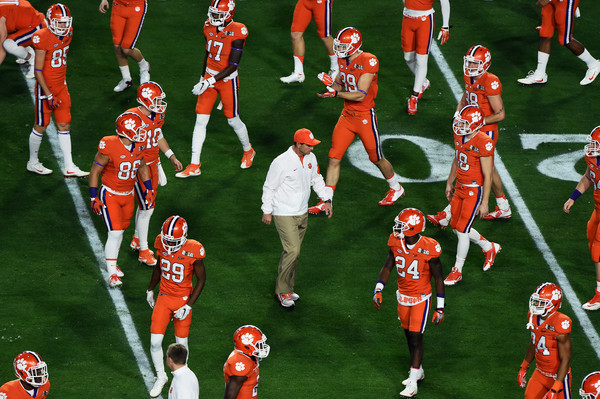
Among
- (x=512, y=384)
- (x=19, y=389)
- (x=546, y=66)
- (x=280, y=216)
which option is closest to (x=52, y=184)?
(x=280, y=216)

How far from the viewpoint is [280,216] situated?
1231 cm

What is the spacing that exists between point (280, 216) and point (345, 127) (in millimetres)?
2034

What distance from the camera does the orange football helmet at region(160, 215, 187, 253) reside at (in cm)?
1087

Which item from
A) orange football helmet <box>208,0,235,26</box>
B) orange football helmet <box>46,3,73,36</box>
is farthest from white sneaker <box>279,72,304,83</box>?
orange football helmet <box>46,3,73,36</box>

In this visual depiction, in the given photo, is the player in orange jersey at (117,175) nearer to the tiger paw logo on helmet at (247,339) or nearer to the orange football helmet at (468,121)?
the tiger paw logo on helmet at (247,339)

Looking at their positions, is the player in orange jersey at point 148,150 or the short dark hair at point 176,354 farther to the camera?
the player in orange jersey at point 148,150

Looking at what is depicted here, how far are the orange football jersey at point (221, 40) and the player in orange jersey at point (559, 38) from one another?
4359 mm

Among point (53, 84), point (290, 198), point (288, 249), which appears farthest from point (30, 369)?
point (53, 84)

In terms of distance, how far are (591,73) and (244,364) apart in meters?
8.91

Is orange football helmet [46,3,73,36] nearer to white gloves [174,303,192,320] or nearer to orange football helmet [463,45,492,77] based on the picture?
white gloves [174,303,192,320]

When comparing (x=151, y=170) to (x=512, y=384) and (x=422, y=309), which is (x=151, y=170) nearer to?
(x=422, y=309)

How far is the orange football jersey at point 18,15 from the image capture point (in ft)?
49.3

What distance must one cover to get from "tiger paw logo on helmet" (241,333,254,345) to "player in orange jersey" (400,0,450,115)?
22.7 ft

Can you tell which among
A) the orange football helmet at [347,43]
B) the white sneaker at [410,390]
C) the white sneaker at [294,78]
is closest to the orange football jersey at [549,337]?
the white sneaker at [410,390]
